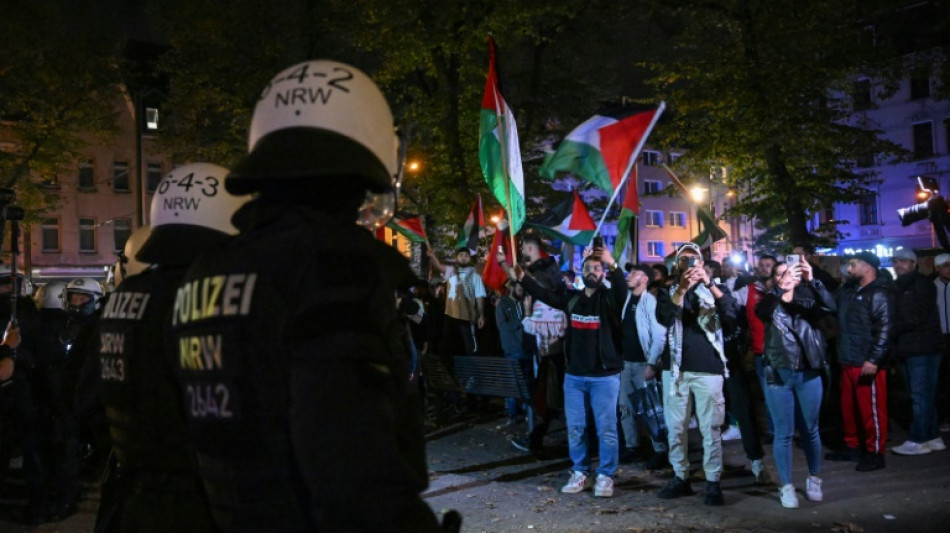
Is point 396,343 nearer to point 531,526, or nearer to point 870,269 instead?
point 531,526

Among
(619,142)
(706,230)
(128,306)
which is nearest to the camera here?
(128,306)

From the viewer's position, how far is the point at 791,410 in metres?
7.18

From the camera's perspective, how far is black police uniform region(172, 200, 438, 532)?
5.74 ft

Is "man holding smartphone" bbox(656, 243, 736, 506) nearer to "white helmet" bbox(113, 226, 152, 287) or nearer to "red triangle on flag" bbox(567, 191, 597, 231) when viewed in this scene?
"red triangle on flag" bbox(567, 191, 597, 231)

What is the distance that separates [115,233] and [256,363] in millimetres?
46980

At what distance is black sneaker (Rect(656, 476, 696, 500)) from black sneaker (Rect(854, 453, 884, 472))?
84.7 inches

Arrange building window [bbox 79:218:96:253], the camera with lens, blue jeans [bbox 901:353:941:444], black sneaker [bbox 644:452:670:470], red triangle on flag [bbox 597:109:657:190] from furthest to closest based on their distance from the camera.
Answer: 1. building window [bbox 79:218:96:253]
2. the camera with lens
3. blue jeans [bbox 901:353:941:444]
4. red triangle on flag [bbox 597:109:657:190]
5. black sneaker [bbox 644:452:670:470]

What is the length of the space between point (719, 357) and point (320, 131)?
5.78 metres

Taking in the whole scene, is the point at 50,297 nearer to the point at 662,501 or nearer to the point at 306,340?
the point at 662,501

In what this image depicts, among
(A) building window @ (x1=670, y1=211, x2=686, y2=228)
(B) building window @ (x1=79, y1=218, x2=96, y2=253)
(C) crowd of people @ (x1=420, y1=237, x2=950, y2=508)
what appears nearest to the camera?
(C) crowd of people @ (x1=420, y1=237, x2=950, y2=508)

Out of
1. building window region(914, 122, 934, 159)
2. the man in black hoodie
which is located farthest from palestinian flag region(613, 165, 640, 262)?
building window region(914, 122, 934, 159)

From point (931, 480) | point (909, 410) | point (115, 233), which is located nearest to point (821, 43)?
point (909, 410)

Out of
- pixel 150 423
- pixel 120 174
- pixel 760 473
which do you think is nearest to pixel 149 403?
pixel 150 423

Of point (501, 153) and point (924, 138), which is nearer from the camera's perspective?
point (501, 153)
